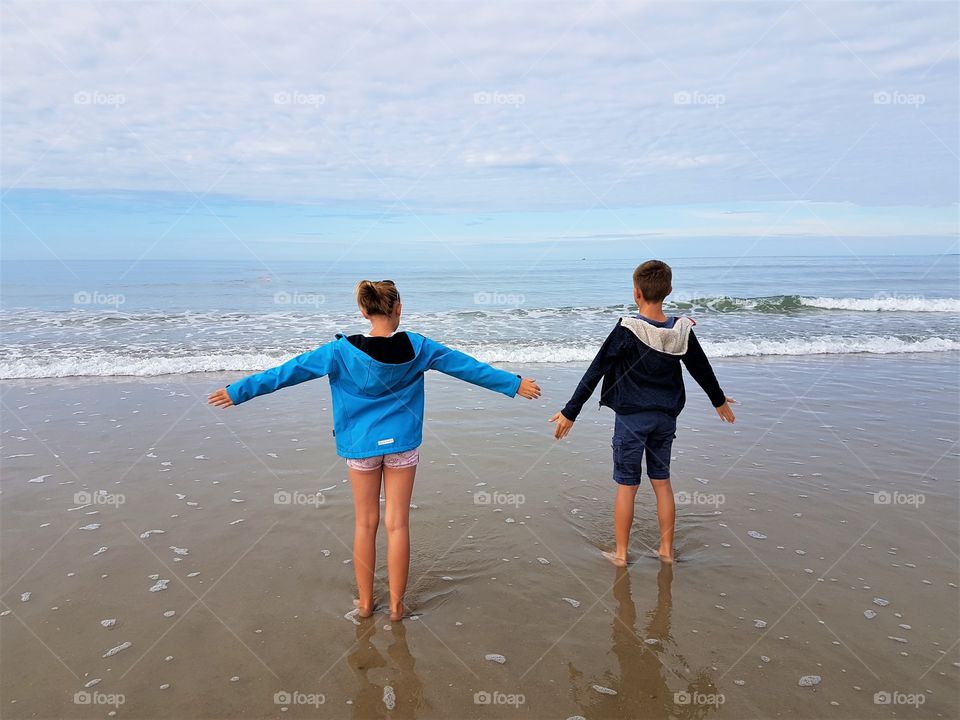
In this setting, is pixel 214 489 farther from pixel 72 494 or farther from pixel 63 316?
pixel 63 316

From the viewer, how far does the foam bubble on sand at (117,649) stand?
11.0ft

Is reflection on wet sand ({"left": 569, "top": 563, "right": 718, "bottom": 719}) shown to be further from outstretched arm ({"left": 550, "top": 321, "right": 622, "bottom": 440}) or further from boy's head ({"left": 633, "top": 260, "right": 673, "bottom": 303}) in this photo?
boy's head ({"left": 633, "top": 260, "right": 673, "bottom": 303})

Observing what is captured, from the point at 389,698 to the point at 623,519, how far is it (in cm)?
205

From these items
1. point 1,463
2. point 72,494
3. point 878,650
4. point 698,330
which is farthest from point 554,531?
point 698,330

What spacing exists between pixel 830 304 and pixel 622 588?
23050mm
